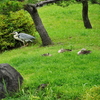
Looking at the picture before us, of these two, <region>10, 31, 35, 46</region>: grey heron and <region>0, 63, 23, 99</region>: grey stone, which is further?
<region>10, 31, 35, 46</region>: grey heron

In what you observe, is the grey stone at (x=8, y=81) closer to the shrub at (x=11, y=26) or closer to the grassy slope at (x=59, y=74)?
the grassy slope at (x=59, y=74)

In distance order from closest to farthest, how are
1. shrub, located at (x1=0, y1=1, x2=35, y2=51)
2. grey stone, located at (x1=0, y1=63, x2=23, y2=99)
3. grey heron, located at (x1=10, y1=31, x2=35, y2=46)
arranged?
1. grey stone, located at (x1=0, y1=63, x2=23, y2=99)
2. grey heron, located at (x1=10, y1=31, x2=35, y2=46)
3. shrub, located at (x1=0, y1=1, x2=35, y2=51)

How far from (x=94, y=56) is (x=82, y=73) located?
73.9 inches

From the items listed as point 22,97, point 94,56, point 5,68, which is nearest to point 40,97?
point 22,97

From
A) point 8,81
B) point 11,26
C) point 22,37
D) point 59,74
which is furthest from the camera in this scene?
point 11,26

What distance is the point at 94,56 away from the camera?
396 inches

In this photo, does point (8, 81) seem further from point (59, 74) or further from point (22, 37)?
point (22, 37)

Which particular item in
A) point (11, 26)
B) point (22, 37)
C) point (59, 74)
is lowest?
point (22, 37)

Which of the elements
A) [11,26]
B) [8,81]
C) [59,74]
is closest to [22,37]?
[11,26]

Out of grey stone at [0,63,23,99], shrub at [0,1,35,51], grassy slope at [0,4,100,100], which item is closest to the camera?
grassy slope at [0,4,100,100]

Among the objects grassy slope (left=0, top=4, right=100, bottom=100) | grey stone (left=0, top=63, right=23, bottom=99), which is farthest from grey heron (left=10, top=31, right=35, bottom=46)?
grey stone (left=0, top=63, right=23, bottom=99)

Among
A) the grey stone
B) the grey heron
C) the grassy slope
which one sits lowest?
the grey heron

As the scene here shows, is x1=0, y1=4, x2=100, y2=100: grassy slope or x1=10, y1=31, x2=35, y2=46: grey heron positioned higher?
x1=0, y1=4, x2=100, y2=100: grassy slope

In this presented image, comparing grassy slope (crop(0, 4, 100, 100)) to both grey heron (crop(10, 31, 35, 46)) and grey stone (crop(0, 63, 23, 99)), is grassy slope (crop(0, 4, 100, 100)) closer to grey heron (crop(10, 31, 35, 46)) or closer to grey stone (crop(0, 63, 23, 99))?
grey stone (crop(0, 63, 23, 99))
